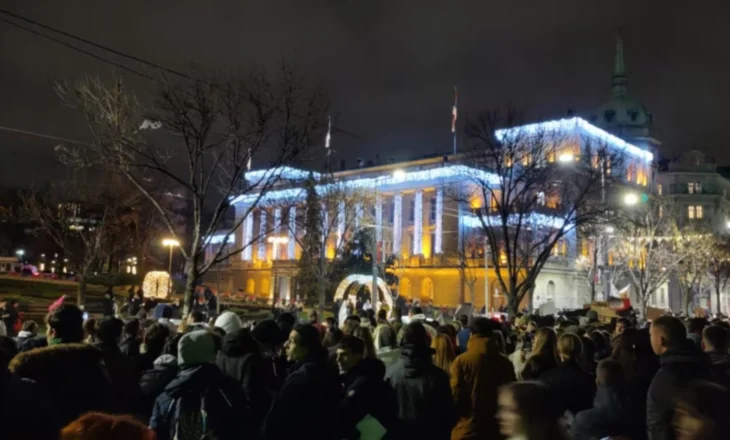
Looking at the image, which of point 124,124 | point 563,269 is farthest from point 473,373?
point 563,269

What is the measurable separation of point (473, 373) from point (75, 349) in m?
3.69

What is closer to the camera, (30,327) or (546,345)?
(546,345)

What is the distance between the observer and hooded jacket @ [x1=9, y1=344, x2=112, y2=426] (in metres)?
3.97

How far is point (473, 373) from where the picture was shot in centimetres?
625

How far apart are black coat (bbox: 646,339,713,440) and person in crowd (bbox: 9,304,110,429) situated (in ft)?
12.9

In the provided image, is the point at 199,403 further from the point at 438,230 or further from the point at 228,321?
the point at 438,230

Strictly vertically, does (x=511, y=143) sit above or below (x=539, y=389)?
above

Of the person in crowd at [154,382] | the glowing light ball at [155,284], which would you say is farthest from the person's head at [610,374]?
the glowing light ball at [155,284]

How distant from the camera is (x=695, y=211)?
9012cm

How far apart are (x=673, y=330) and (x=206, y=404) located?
12.6ft

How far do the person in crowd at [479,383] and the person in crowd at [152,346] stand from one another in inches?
129

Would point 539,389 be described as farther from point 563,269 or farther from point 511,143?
point 563,269

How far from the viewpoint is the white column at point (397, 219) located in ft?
257

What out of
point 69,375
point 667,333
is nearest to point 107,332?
point 69,375
